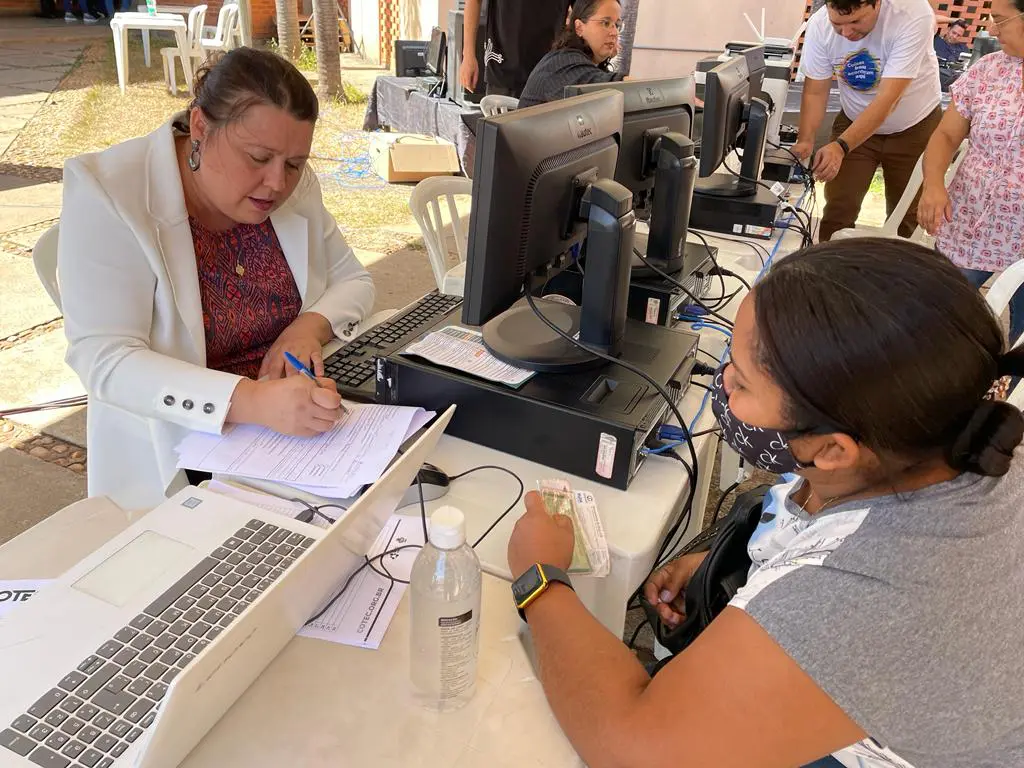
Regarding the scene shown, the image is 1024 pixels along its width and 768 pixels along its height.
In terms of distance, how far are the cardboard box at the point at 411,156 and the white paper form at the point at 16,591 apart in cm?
460

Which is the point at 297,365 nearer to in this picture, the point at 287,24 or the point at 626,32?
the point at 626,32

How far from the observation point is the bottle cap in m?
0.70

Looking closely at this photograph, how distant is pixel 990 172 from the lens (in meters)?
2.38

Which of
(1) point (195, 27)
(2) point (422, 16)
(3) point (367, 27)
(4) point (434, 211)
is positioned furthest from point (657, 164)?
(3) point (367, 27)

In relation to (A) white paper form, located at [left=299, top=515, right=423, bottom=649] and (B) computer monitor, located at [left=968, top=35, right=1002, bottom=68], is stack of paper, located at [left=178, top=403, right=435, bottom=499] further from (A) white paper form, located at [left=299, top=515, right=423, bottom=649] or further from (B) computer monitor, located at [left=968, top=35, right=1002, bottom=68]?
(B) computer monitor, located at [left=968, top=35, right=1002, bottom=68]

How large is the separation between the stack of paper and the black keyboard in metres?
0.11

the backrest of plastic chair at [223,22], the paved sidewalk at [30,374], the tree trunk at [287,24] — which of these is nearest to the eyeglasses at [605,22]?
the paved sidewalk at [30,374]

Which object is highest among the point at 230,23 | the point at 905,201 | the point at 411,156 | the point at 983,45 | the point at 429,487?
the point at 983,45

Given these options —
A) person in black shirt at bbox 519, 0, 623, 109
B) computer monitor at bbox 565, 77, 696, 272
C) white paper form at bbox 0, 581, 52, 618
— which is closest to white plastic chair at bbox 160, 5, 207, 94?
person in black shirt at bbox 519, 0, 623, 109

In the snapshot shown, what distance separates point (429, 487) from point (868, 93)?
2.80 meters

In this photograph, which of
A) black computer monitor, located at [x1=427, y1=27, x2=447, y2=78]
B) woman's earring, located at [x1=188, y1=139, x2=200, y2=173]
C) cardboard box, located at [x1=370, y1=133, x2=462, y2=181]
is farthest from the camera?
black computer monitor, located at [x1=427, y1=27, x2=447, y2=78]

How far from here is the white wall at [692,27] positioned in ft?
23.6

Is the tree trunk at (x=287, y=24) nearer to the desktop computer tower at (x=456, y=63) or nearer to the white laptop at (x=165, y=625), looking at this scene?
the desktop computer tower at (x=456, y=63)

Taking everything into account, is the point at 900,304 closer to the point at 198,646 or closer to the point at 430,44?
the point at 198,646
